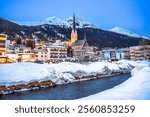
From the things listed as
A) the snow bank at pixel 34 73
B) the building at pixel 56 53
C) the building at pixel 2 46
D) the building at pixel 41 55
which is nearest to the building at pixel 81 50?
the building at pixel 56 53

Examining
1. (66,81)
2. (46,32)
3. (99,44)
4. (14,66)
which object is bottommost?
(66,81)

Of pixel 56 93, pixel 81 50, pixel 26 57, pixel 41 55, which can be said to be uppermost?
pixel 81 50

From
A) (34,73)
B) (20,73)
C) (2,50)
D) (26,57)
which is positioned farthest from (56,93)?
(26,57)

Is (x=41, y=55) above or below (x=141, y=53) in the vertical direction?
below

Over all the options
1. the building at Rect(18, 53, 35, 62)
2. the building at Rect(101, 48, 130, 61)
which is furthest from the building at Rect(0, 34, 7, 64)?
the building at Rect(101, 48, 130, 61)

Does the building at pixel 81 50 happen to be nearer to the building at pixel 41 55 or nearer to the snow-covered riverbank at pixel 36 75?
the building at pixel 41 55

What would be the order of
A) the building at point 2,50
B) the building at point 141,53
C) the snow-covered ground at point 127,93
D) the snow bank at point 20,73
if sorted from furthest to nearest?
1. the building at point 141,53
2. the building at point 2,50
3. the snow bank at point 20,73
4. the snow-covered ground at point 127,93

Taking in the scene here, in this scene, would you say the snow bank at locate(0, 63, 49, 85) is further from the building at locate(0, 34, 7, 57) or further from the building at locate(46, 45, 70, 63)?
the building at locate(46, 45, 70, 63)

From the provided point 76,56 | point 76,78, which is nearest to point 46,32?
point 76,56

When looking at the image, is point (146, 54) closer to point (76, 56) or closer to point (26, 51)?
point (76, 56)

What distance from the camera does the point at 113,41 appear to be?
259ft

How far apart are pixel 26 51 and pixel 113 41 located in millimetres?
46290

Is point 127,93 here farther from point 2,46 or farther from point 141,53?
point 141,53

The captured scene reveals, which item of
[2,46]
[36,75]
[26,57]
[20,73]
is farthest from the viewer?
[26,57]
